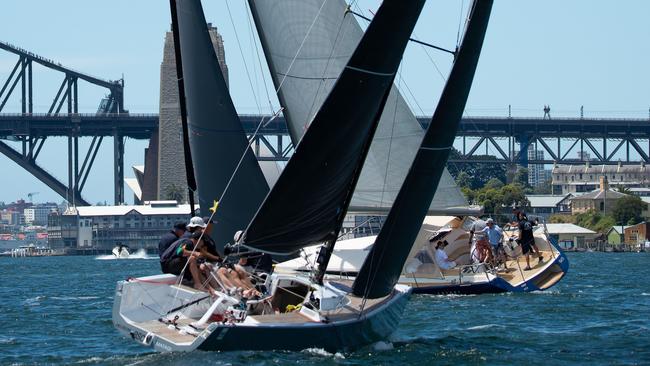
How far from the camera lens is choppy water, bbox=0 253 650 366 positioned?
1398 centimetres

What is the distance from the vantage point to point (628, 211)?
317 feet

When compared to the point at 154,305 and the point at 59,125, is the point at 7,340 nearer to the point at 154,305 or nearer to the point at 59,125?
the point at 154,305

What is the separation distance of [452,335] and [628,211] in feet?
269

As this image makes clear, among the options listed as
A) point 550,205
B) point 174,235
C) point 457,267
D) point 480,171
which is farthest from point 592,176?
point 174,235

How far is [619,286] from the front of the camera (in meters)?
27.3

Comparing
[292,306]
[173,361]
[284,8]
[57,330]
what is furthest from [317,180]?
[284,8]

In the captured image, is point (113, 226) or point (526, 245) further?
point (113, 226)

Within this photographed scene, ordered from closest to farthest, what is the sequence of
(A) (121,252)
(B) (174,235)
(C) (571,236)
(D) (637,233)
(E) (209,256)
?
(E) (209,256)
(B) (174,235)
(D) (637,233)
(C) (571,236)
(A) (121,252)

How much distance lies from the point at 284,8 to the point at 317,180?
8.03 m

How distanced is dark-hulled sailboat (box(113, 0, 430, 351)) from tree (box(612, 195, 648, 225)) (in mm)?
82911

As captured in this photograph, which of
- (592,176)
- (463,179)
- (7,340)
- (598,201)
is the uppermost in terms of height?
(592,176)

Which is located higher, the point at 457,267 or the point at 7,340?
the point at 457,267

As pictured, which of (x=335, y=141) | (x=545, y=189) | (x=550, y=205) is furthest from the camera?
(x=545, y=189)

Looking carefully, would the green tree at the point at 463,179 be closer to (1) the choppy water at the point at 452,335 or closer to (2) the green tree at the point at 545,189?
(2) the green tree at the point at 545,189
